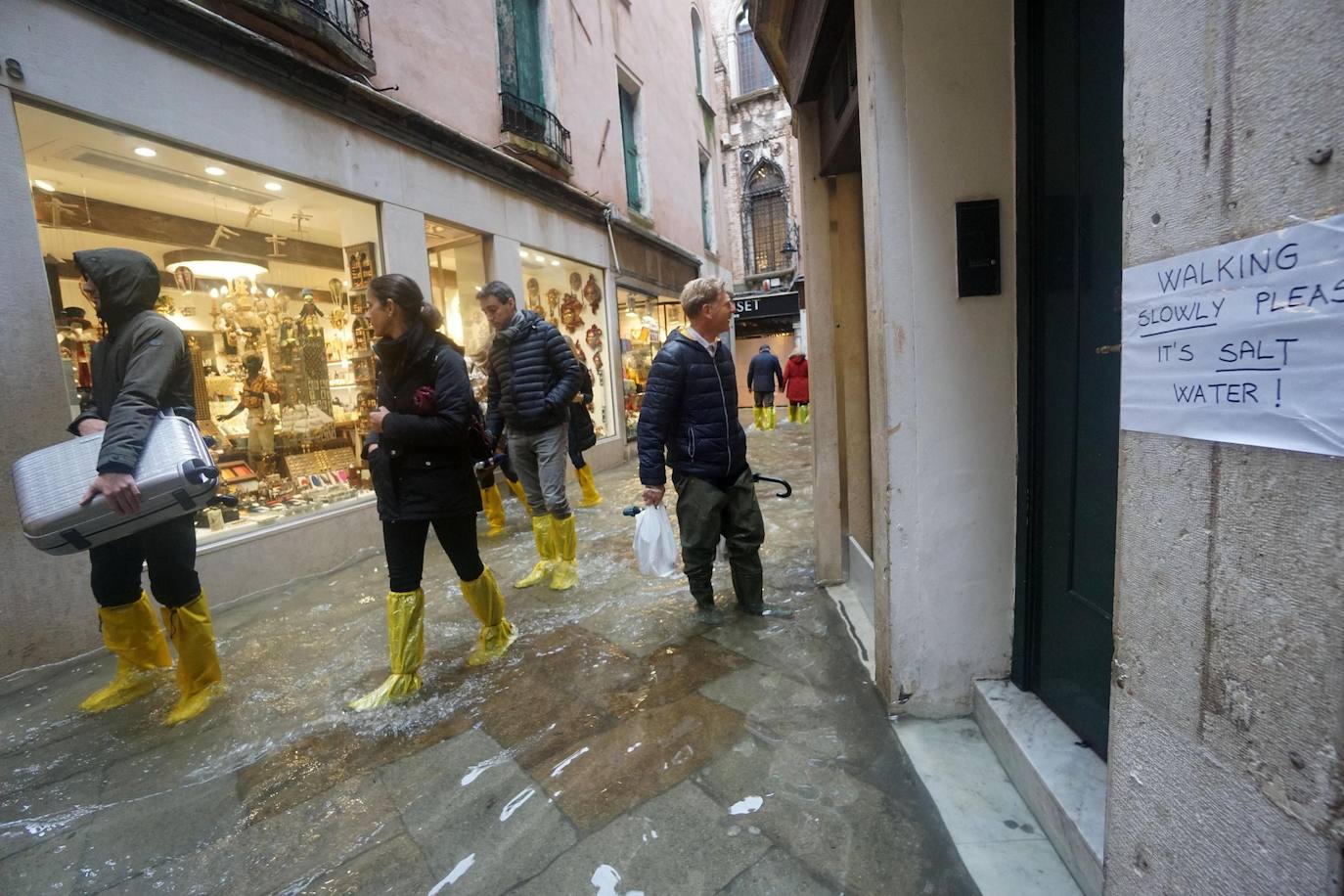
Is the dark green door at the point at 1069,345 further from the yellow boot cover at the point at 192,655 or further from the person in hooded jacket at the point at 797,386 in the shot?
the person in hooded jacket at the point at 797,386

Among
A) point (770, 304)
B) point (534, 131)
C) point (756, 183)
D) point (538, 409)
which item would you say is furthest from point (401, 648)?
point (756, 183)

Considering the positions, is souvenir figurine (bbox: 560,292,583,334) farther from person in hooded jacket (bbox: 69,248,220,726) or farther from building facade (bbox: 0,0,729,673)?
person in hooded jacket (bbox: 69,248,220,726)

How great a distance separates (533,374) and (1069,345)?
314cm

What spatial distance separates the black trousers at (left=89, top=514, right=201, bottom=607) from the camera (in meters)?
2.77

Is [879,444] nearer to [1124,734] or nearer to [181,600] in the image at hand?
[1124,734]

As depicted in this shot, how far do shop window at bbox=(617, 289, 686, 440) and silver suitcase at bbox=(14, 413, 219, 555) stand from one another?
26.3 ft

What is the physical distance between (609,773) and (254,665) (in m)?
2.41

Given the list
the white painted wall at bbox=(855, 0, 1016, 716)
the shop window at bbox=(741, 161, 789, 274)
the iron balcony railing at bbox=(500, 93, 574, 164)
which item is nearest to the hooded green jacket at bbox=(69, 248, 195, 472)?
the white painted wall at bbox=(855, 0, 1016, 716)

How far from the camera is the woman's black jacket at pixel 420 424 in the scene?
8.95 feet

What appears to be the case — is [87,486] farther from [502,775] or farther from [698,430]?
[698,430]

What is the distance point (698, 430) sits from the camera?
3227 millimetres

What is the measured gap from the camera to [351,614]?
13.3 feet

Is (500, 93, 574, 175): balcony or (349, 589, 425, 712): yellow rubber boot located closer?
(349, 589, 425, 712): yellow rubber boot

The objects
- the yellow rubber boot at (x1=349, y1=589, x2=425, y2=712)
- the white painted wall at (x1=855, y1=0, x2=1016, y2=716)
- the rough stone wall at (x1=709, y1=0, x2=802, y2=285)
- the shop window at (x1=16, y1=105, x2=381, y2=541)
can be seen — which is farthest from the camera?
the rough stone wall at (x1=709, y1=0, x2=802, y2=285)
